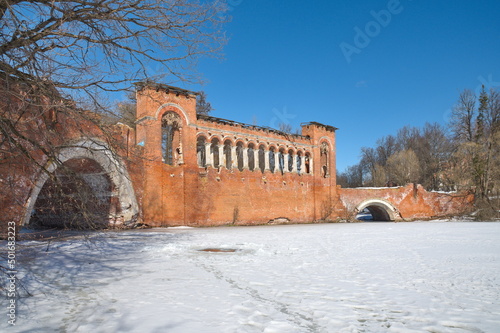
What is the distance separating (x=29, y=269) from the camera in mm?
6496

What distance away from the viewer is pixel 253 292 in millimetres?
5469

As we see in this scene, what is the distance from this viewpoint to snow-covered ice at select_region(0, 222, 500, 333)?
13.4 feet

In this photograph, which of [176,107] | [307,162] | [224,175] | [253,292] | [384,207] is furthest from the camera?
[384,207]

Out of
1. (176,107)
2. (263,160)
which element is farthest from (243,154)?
(263,160)

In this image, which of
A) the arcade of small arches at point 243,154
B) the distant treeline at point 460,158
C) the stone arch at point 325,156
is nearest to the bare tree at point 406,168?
the distant treeline at point 460,158

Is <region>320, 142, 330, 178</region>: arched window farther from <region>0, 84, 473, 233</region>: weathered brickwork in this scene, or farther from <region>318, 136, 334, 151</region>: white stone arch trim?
<region>318, 136, 334, 151</region>: white stone arch trim

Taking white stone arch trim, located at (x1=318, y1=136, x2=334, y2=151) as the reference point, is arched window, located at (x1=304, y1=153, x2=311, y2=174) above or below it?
below

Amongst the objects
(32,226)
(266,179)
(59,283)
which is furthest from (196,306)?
(266,179)

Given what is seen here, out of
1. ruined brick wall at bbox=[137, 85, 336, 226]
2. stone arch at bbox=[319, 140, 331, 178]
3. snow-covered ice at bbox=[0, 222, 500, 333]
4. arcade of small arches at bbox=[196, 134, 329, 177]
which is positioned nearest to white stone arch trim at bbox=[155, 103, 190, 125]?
ruined brick wall at bbox=[137, 85, 336, 226]

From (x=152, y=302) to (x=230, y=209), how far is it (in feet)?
51.8

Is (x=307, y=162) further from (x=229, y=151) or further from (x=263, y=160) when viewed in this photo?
(x=263, y=160)

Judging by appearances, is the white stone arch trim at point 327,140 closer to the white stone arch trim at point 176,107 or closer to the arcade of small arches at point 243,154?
the arcade of small arches at point 243,154

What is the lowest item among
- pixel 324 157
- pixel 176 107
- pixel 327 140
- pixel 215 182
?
pixel 215 182

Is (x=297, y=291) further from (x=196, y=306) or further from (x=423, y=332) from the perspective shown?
(x=423, y=332)
